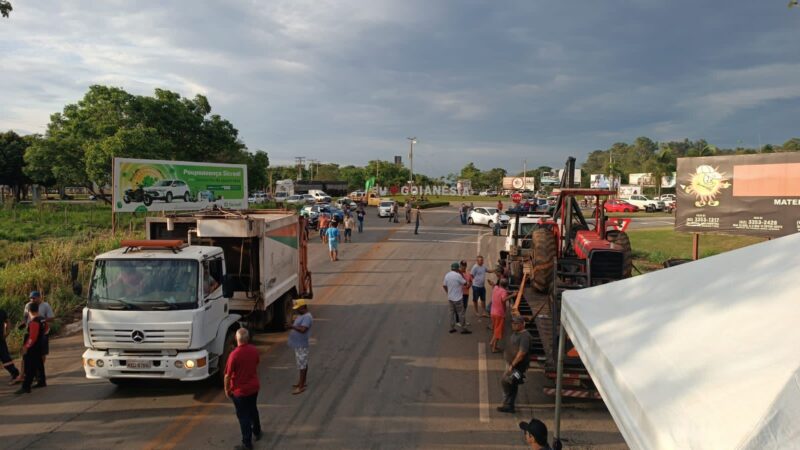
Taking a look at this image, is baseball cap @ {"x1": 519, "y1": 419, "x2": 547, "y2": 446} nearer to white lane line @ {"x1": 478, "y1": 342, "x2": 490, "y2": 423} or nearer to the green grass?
white lane line @ {"x1": 478, "y1": 342, "x2": 490, "y2": 423}

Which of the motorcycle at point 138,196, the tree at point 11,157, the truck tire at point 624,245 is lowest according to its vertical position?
the truck tire at point 624,245

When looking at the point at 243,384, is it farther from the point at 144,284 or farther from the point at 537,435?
the point at 537,435

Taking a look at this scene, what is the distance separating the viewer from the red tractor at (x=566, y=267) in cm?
758

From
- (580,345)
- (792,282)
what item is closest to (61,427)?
(580,345)

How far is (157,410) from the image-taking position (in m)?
7.69

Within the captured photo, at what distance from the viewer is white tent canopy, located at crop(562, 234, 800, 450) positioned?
2701 mm

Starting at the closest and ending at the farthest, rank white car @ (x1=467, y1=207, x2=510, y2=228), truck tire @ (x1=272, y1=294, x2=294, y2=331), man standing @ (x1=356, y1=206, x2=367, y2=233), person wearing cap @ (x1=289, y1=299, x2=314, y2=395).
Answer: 1. person wearing cap @ (x1=289, y1=299, x2=314, y2=395)
2. truck tire @ (x1=272, y1=294, x2=294, y2=331)
3. man standing @ (x1=356, y1=206, x2=367, y2=233)
4. white car @ (x1=467, y1=207, x2=510, y2=228)

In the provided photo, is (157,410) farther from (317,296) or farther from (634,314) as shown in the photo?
(317,296)

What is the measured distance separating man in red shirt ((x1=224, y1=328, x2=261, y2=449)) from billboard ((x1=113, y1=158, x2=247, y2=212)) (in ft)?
56.2

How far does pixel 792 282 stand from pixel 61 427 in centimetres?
836

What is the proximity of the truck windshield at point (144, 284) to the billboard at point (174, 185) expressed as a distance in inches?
578

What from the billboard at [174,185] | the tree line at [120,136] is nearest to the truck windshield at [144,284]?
the billboard at [174,185]

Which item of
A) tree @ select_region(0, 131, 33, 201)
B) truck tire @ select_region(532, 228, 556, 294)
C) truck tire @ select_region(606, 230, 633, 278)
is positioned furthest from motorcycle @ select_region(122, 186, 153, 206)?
tree @ select_region(0, 131, 33, 201)

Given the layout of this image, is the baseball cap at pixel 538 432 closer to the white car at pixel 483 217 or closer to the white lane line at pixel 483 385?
the white lane line at pixel 483 385
